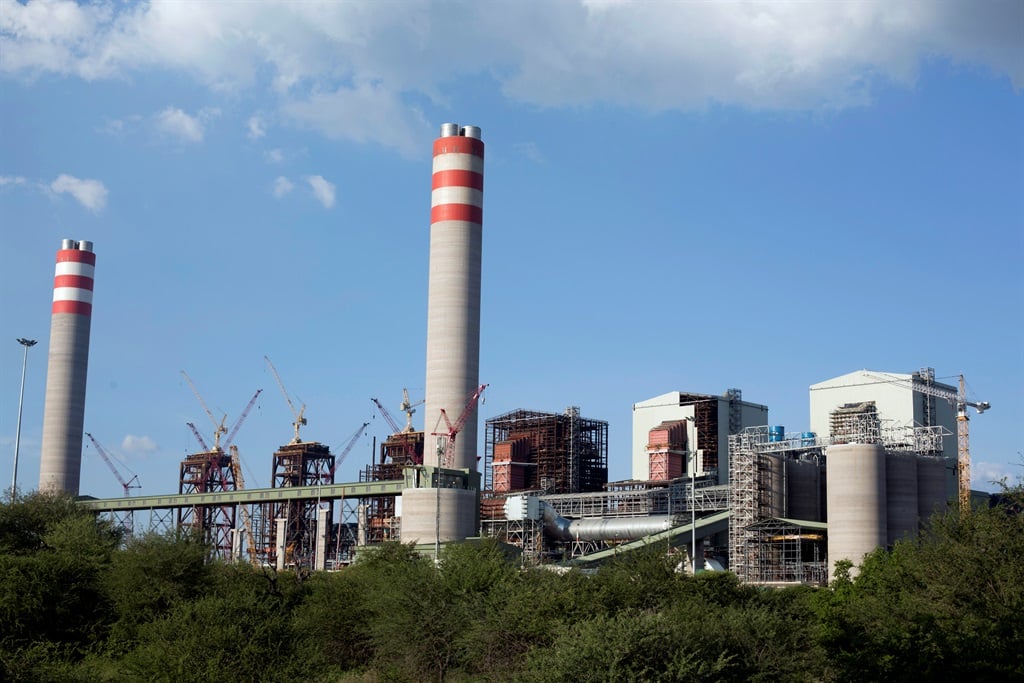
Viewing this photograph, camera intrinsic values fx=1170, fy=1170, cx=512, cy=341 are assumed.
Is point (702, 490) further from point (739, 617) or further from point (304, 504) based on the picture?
point (739, 617)

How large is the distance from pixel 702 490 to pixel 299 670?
293 feet

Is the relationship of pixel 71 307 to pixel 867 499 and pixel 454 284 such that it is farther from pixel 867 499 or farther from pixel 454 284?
pixel 867 499

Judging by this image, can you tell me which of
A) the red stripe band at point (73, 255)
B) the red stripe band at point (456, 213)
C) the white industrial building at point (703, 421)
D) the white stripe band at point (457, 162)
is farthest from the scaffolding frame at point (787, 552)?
the red stripe band at point (73, 255)

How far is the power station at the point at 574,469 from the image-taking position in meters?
116

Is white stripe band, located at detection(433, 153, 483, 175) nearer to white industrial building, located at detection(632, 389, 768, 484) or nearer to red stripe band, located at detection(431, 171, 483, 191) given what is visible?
red stripe band, located at detection(431, 171, 483, 191)

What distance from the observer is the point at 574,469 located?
154500 millimetres

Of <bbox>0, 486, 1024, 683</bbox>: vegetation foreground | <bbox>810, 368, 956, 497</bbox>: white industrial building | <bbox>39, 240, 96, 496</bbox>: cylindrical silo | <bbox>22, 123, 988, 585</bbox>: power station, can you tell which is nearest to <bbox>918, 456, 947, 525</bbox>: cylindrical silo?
<bbox>22, 123, 988, 585</bbox>: power station

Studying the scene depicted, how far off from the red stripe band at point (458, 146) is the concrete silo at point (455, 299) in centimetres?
10

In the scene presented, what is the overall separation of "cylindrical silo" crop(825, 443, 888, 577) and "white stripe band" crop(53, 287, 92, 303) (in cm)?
10806

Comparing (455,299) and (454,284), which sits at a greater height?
(454,284)

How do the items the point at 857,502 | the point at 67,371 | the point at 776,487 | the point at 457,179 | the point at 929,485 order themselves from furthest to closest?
1. the point at 67,371
2. the point at 776,487
3. the point at 457,179
4. the point at 929,485
5. the point at 857,502

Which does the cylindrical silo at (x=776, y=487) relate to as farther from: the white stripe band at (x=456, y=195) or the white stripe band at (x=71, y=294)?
the white stripe band at (x=71, y=294)

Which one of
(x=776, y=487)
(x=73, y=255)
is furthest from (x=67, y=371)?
(x=776, y=487)

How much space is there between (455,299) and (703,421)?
44694 mm
